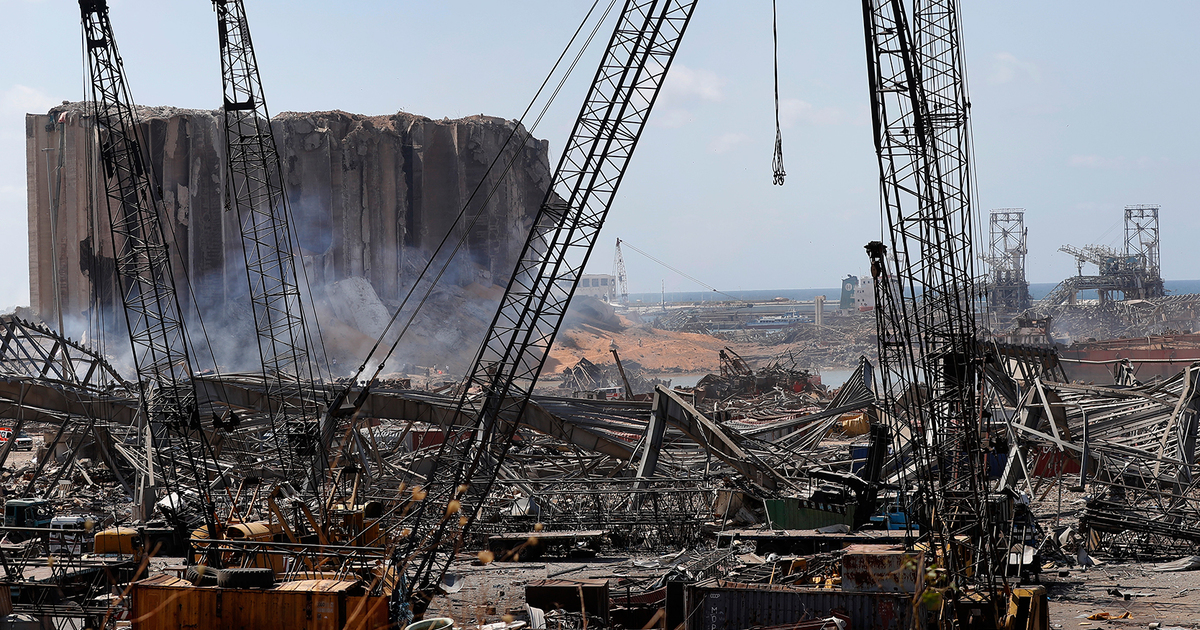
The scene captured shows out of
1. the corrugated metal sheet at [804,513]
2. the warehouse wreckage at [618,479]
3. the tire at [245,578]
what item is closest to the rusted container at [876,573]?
the warehouse wreckage at [618,479]

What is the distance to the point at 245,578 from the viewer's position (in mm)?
13773

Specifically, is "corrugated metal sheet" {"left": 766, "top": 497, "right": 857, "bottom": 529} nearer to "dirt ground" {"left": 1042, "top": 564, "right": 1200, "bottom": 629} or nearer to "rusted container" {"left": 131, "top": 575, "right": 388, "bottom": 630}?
"dirt ground" {"left": 1042, "top": 564, "right": 1200, "bottom": 629}

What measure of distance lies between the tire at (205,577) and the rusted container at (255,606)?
0.23m

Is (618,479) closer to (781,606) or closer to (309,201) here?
(781,606)

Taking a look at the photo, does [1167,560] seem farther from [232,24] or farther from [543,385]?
[543,385]

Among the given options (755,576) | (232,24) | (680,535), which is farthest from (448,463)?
(232,24)

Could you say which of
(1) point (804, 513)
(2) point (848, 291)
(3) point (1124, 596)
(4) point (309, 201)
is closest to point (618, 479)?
(1) point (804, 513)

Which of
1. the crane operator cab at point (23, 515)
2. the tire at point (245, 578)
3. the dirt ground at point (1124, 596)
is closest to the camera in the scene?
the tire at point (245, 578)

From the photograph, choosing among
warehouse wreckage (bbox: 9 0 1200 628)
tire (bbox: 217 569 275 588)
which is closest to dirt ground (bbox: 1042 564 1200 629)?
warehouse wreckage (bbox: 9 0 1200 628)

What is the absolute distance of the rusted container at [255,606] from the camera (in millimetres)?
13383

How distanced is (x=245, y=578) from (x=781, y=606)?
7.20 meters

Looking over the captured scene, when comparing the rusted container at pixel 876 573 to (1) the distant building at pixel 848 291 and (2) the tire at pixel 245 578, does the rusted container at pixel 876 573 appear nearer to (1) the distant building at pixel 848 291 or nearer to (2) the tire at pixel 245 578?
(2) the tire at pixel 245 578

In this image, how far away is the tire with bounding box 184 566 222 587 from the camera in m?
14.0

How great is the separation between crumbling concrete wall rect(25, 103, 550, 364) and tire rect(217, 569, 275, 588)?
75.0m
